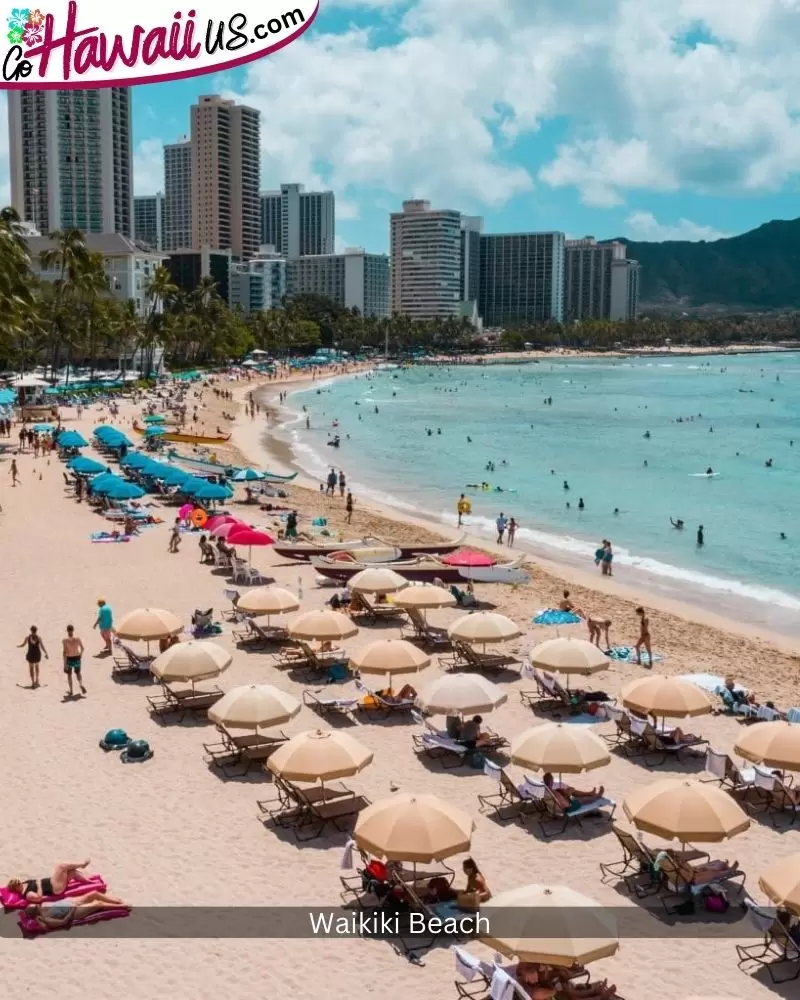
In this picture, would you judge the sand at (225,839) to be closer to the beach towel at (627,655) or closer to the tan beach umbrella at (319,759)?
the beach towel at (627,655)

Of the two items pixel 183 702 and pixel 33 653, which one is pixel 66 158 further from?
pixel 183 702

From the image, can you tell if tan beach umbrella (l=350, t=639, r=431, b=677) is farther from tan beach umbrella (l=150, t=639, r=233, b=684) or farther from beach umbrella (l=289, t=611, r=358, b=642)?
tan beach umbrella (l=150, t=639, r=233, b=684)

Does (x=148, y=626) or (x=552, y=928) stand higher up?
(x=148, y=626)

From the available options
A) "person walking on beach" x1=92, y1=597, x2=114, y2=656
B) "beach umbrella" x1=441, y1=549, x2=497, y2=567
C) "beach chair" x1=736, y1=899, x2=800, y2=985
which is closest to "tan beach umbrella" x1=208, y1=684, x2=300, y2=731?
"person walking on beach" x1=92, y1=597, x2=114, y2=656

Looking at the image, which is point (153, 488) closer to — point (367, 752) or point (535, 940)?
point (367, 752)

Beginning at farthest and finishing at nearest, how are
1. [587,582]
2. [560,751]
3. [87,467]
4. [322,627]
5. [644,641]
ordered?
[87,467] → [587,582] → [644,641] → [322,627] → [560,751]

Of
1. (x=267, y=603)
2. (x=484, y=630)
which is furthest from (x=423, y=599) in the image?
(x=267, y=603)
